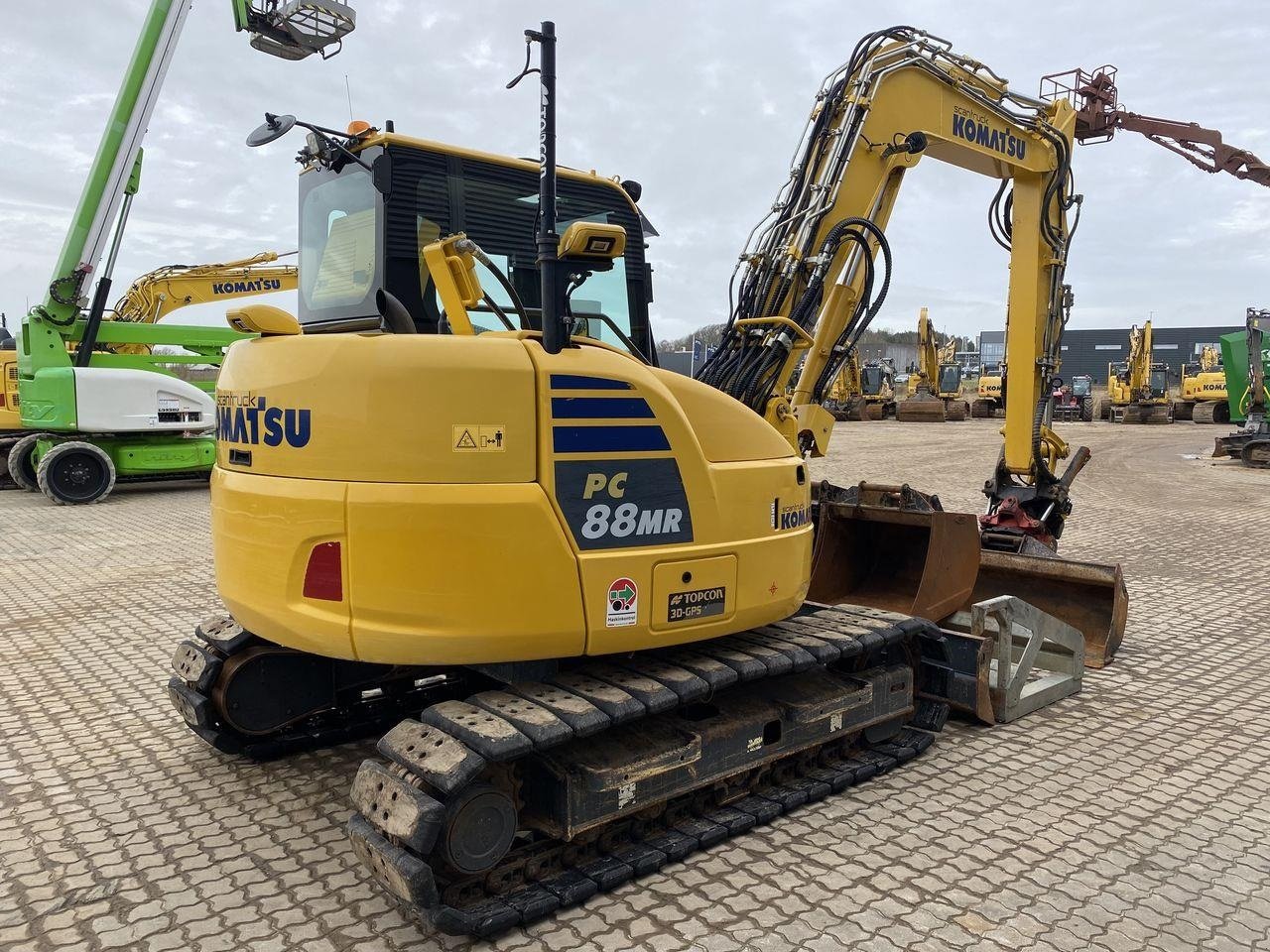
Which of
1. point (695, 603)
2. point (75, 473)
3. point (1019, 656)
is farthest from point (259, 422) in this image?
point (75, 473)

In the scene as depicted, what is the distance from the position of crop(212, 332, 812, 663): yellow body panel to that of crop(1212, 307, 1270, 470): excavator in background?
1912 cm

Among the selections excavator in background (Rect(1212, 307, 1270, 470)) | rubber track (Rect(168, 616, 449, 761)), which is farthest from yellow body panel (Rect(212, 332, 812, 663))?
excavator in background (Rect(1212, 307, 1270, 470))

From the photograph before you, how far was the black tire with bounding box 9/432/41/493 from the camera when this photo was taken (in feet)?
46.4

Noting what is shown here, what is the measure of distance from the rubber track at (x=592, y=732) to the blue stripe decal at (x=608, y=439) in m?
0.86

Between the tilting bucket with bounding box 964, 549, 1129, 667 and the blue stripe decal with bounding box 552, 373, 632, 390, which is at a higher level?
the blue stripe decal with bounding box 552, 373, 632, 390

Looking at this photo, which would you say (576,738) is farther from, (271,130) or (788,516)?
(271,130)

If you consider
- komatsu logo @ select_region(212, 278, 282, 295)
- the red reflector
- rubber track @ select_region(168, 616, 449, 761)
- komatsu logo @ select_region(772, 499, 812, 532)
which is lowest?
rubber track @ select_region(168, 616, 449, 761)

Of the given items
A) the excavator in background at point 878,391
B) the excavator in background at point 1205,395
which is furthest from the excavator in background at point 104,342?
the excavator in background at point 1205,395

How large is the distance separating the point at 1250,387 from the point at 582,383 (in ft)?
68.4

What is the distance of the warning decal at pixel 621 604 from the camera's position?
327 cm

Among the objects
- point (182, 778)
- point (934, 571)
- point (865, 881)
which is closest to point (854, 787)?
point (865, 881)

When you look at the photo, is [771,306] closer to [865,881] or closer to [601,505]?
[601,505]

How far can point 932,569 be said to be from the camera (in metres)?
5.51

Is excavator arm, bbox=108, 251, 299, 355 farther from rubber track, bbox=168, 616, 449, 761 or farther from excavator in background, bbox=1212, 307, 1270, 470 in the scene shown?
excavator in background, bbox=1212, 307, 1270, 470
